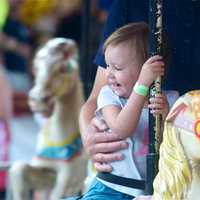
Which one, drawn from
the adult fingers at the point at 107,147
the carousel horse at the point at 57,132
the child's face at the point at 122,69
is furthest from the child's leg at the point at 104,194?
the carousel horse at the point at 57,132

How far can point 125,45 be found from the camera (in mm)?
3016

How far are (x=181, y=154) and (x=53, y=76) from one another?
2.25 meters

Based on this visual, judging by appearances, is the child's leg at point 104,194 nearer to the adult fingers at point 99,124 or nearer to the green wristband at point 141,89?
the adult fingers at point 99,124

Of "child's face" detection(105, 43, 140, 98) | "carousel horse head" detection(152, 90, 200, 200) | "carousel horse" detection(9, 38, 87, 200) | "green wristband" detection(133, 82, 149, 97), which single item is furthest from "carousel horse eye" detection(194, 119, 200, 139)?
"carousel horse" detection(9, 38, 87, 200)

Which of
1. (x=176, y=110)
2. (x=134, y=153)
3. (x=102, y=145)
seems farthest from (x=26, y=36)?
(x=176, y=110)

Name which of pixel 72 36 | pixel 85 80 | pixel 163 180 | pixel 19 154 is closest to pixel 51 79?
pixel 85 80

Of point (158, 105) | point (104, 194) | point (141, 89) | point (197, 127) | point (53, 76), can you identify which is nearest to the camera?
point (197, 127)

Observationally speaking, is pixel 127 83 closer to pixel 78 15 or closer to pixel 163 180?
pixel 163 180

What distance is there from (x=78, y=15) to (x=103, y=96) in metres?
5.18

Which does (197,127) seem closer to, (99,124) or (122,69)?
(122,69)

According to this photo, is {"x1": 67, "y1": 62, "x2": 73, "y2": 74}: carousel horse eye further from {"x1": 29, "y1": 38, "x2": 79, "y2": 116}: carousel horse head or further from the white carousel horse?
the white carousel horse

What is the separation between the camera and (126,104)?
2.92 m

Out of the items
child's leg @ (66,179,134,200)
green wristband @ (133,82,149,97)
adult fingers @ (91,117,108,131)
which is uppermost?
green wristband @ (133,82,149,97)

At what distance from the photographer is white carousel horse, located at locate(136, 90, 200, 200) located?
2488 mm
